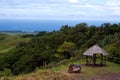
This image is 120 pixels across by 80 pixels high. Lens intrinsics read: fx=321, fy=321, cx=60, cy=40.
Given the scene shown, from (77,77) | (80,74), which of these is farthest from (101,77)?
(80,74)

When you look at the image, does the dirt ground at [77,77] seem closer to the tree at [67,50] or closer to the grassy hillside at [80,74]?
the grassy hillside at [80,74]

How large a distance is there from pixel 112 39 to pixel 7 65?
14871mm

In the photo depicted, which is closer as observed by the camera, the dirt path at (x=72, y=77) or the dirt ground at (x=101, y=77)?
the dirt path at (x=72, y=77)

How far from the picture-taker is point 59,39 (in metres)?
41.8

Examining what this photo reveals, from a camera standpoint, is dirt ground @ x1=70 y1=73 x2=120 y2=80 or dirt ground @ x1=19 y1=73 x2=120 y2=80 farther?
dirt ground @ x1=70 y1=73 x2=120 y2=80

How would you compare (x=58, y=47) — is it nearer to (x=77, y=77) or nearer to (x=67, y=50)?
(x=67, y=50)

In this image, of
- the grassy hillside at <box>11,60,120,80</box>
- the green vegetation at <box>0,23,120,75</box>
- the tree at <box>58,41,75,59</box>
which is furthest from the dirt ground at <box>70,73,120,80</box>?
the tree at <box>58,41,75,59</box>

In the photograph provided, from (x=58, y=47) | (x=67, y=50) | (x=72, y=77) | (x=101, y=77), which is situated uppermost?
(x=58, y=47)

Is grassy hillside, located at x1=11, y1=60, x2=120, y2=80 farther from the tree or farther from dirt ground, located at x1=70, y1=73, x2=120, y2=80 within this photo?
the tree

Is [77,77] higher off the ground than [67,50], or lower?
lower

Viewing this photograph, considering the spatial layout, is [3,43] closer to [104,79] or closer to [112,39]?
[112,39]

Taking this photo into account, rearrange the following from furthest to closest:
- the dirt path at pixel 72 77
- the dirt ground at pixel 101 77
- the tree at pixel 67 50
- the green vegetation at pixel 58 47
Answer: the tree at pixel 67 50 < the green vegetation at pixel 58 47 < the dirt ground at pixel 101 77 < the dirt path at pixel 72 77

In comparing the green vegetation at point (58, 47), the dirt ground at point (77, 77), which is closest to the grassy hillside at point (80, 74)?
the dirt ground at point (77, 77)

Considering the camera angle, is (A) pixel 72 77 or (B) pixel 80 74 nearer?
(A) pixel 72 77
